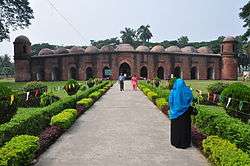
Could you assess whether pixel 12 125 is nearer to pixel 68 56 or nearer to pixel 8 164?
pixel 8 164

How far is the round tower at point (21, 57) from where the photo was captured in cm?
4616

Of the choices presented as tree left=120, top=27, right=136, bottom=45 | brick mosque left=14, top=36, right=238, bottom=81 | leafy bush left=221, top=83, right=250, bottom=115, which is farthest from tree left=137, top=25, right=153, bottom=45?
leafy bush left=221, top=83, right=250, bottom=115

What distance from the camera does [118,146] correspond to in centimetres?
663

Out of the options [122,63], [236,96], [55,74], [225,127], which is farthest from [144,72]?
[225,127]

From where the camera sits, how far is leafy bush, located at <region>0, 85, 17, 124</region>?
8.59 metres

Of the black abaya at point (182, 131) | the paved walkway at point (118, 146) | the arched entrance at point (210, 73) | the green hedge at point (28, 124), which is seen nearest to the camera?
the paved walkway at point (118, 146)

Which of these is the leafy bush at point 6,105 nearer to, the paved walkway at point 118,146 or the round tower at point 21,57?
the paved walkway at point 118,146

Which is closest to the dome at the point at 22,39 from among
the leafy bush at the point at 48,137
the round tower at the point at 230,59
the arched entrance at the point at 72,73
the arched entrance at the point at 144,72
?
the arched entrance at the point at 72,73

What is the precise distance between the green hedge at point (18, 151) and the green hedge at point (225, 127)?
3088mm

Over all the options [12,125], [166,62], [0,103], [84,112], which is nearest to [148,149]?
[12,125]

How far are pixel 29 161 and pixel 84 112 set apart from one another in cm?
677

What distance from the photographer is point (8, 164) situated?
4.50 m

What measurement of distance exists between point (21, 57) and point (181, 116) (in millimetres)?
42410

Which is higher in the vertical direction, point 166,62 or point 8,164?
point 166,62
